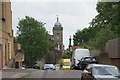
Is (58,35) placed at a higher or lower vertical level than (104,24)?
higher

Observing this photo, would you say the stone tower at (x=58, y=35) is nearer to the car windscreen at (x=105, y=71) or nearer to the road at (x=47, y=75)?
the road at (x=47, y=75)

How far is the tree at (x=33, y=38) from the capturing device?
78750mm

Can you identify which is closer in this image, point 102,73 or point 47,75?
point 102,73

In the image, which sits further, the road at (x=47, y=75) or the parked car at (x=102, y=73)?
the road at (x=47, y=75)

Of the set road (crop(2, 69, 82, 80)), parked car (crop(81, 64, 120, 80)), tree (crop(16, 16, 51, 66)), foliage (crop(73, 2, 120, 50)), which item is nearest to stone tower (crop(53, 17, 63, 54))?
tree (crop(16, 16, 51, 66))

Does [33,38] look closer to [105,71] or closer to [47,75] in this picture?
[47,75]

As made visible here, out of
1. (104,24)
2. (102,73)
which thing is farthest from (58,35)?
(102,73)

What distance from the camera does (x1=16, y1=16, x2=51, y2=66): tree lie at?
78750 mm

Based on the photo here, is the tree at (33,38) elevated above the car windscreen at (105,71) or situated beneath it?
elevated above

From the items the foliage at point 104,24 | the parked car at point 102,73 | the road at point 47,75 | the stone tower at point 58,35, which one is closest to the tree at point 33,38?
the foliage at point 104,24

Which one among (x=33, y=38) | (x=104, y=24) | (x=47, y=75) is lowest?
(x=47, y=75)

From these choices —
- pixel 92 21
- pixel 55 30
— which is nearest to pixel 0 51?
pixel 92 21

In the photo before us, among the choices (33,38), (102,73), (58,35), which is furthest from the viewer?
(58,35)

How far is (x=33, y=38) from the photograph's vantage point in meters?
79.6
